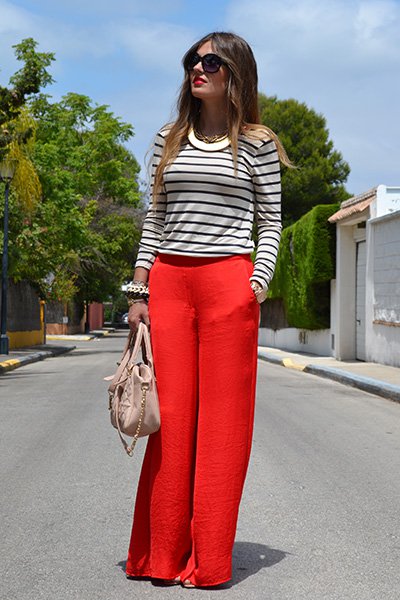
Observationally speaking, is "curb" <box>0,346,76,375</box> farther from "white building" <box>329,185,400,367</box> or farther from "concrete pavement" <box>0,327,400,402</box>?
"white building" <box>329,185,400,367</box>

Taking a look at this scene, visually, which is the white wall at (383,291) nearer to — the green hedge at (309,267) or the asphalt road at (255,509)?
the green hedge at (309,267)

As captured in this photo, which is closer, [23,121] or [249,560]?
[249,560]

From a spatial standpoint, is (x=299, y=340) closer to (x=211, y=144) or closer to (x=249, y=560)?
(x=249, y=560)

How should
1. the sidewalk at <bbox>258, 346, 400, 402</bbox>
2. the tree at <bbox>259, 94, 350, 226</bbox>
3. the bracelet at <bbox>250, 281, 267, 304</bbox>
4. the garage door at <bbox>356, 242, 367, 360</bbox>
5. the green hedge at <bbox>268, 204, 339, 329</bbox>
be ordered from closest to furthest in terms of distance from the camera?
the bracelet at <bbox>250, 281, 267, 304</bbox>, the sidewalk at <bbox>258, 346, 400, 402</bbox>, the garage door at <bbox>356, 242, 367, 360</bbox>, the green hedge at <bbox>268, 204, 339, 329</bbox>, the tree at <bbox>259, 94, 350, 226</bbox>

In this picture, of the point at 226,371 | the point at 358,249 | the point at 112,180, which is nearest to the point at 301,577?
the point at 226,371

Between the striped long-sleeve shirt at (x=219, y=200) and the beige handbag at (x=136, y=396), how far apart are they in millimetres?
444

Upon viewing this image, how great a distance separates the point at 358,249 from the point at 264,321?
47.2 ft

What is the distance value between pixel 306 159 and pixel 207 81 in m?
49.3

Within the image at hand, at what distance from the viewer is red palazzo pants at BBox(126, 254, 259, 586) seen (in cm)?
370

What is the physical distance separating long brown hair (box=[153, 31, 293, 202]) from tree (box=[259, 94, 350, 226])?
1874 inches

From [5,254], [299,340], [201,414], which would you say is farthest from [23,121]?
[201,414]

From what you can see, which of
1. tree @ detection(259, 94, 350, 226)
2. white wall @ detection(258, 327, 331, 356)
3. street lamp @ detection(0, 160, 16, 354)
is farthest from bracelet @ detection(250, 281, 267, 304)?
tree @ detection(259, 94, 350, 226)

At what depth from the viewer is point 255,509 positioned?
5.45 m

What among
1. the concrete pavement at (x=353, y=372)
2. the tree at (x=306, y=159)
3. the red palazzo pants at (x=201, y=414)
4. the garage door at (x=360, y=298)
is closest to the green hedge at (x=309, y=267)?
the garage door at (x=360, y=298)
